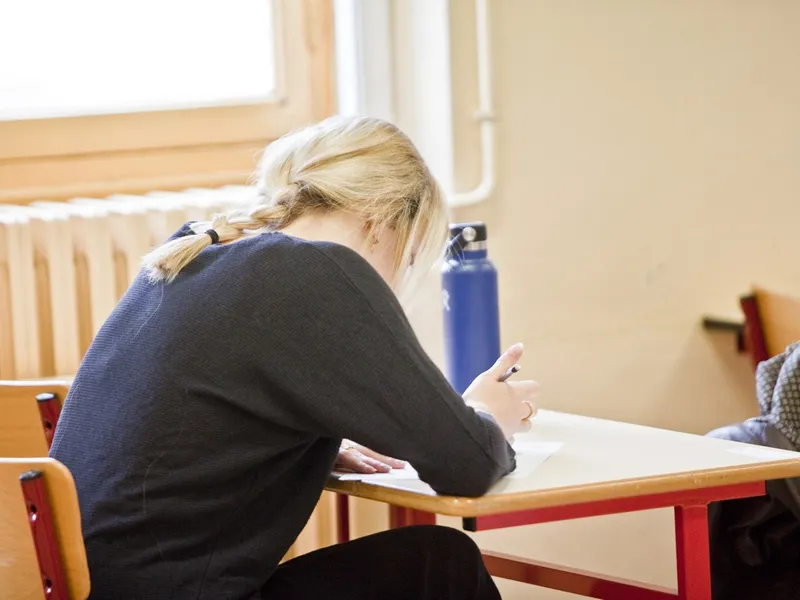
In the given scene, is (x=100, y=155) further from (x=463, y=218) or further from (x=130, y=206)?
(x=463, y=218)

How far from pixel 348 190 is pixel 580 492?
18.1 inches

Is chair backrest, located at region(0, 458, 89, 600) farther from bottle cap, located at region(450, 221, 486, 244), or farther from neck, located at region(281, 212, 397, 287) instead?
bottle cap, located at region(450, 221, 486, 244)

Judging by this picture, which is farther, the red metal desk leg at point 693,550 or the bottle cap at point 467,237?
the bottle cap at point 467,237

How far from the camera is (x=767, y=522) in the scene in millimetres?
1838

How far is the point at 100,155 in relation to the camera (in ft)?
7.62

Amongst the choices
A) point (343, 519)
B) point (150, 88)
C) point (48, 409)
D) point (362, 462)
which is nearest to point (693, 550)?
point (362, 462)

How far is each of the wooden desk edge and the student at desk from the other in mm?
21

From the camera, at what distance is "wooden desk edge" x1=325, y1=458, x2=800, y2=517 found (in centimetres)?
127

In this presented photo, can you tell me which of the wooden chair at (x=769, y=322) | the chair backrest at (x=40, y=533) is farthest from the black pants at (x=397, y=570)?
the wooden chair at (x=769, y=322)

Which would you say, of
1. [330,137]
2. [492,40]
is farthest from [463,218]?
[330,137]

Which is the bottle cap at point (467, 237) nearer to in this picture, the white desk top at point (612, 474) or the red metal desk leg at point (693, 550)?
the white desk top at point (612, 474)

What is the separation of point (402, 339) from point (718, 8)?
1702mm

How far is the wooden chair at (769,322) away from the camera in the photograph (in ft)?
8.21

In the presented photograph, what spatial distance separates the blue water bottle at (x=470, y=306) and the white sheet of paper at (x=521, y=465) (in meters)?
0.29
